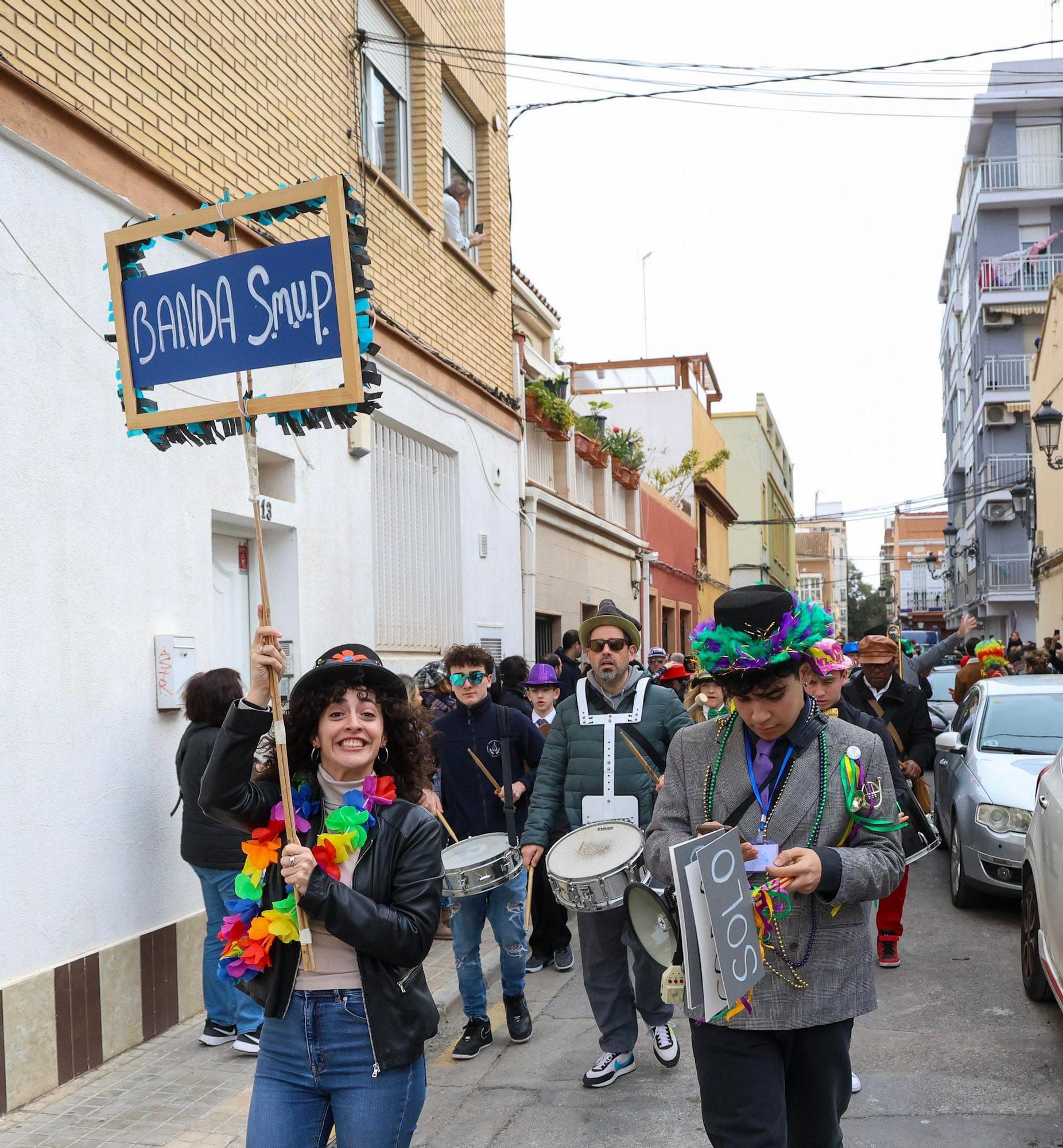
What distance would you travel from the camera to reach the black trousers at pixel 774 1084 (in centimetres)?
322

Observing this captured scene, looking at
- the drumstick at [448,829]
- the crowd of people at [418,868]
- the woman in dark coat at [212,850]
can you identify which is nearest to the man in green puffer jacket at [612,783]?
the drumstick at [448,829]

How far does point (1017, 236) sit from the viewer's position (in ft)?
156

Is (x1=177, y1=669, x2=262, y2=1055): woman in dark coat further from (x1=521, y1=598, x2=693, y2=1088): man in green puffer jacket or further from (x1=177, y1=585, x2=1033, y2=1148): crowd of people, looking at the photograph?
(x1=177, y1=585, x2=1033, y2=1148): crowd of people

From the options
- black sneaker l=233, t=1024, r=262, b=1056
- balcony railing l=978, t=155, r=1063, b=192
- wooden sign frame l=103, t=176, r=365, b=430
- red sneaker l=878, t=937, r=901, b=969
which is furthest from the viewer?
balcony railing l=978, t=155, r=1063, b=192

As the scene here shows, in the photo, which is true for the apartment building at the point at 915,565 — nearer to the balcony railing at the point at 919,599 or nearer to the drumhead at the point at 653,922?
the balcony railing at the point at 919,599

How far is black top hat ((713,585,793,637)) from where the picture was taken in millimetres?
3289

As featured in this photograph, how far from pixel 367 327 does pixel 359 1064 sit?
7.10ft

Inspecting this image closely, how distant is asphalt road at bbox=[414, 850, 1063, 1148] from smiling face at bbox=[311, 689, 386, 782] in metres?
2.26

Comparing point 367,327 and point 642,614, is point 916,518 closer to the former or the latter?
point 642,614

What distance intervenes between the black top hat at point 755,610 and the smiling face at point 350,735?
96cm

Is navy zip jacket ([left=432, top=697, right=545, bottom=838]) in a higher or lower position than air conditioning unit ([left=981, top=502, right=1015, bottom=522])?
lower

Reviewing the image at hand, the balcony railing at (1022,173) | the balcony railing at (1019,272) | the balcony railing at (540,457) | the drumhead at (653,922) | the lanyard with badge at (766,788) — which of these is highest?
the balcony railing at (1022,173)

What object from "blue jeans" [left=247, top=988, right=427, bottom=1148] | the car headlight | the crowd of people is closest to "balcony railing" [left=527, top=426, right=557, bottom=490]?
the car headlight

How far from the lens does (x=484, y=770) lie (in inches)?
265
